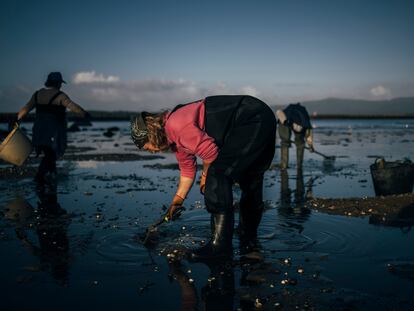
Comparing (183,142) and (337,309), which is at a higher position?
(183,142)

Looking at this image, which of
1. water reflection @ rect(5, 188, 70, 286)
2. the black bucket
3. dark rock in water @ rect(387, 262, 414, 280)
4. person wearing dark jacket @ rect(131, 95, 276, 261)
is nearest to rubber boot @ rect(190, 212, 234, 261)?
person wearing dark jacket @ rect(131, 95, 276, 261)

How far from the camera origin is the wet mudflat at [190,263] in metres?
3.21

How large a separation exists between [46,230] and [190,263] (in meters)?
2.45

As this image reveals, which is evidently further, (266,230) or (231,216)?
(266,230)

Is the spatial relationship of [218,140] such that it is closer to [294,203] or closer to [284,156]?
[294,203]

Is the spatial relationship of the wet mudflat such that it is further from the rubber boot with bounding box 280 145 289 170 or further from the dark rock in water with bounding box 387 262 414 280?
the rubber boot with bounding box 280 145 289 170

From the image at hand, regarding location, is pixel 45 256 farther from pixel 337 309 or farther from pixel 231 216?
pixel 337 309

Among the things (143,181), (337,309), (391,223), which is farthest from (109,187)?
(337,309)

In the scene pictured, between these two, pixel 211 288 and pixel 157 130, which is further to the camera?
pixel 157 130

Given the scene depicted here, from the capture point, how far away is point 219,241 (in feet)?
13.7

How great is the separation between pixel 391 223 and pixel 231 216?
9.16ft

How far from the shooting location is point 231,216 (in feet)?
13.8

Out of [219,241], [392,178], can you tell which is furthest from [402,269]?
[392,178]

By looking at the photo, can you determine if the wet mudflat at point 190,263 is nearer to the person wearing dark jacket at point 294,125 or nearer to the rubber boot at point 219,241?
the rubber boot at point 219,241
